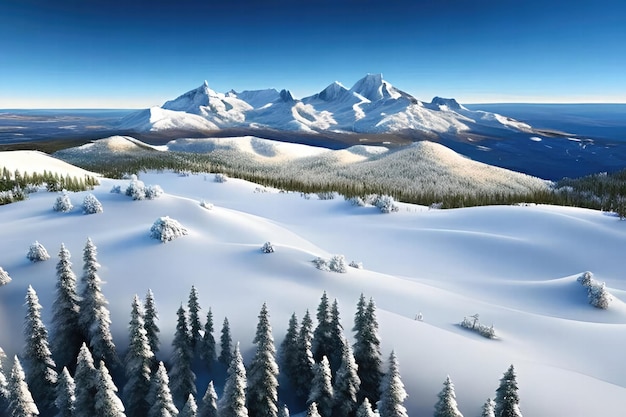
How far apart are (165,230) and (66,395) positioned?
16.1 meters

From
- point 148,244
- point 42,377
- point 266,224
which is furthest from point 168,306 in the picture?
point 266,224

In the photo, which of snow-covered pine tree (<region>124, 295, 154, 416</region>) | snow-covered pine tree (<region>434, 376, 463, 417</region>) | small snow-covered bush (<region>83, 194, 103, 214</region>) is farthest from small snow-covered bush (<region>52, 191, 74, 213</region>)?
snow-covered pine tree (<region>434, 376, 463, 417</region>)

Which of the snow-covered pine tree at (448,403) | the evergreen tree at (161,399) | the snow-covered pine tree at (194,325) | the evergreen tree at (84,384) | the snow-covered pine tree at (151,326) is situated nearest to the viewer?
the snow-covered pine tree at (448,403)

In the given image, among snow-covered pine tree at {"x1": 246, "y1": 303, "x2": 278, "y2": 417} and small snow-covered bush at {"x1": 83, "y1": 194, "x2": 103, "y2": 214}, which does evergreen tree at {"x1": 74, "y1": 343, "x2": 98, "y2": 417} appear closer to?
snow-covered pine tree at {"x1": 246, "y1": 303, "x2": 278, "y2": 417}

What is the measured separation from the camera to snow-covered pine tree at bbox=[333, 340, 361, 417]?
16672mm

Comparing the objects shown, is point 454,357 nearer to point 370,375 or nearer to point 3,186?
point 370,375

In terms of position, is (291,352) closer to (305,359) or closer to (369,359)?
(305,359)

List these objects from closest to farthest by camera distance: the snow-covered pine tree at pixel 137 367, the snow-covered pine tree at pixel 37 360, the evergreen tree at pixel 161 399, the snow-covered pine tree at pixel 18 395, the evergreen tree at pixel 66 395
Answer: the snow-covered pine tree at pixel 18 395 → the evergreen tree at pixel 161 399 → the evergreen tree at pixel 66 395 → the snow-covered pine tree at pixel 137 367 → the snow-covered pine tree at pixel 37 360

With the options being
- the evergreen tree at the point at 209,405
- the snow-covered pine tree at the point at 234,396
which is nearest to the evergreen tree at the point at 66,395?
the evergreen tree at the point at 209,405

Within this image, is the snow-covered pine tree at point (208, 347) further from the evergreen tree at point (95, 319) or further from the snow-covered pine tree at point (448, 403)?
the snow-covered pine tree at point (448, 403)

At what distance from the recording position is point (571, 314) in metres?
28.2

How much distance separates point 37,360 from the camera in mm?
17984

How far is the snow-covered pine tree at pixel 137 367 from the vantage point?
17281mm

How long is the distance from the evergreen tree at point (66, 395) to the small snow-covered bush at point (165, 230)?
15348 millimetres
